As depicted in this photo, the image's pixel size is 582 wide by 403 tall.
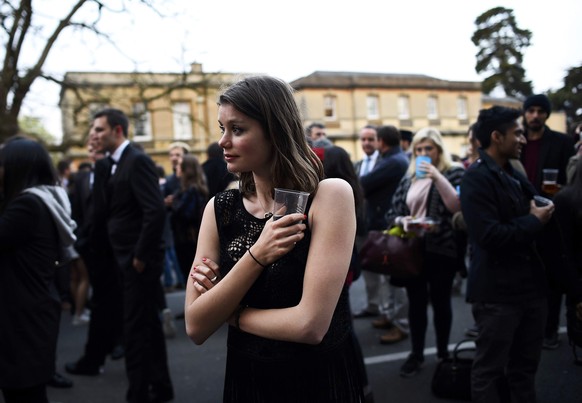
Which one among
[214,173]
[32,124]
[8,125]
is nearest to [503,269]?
[214,173]

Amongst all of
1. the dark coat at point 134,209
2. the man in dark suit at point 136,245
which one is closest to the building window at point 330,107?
the man in dark suit at point 136,245

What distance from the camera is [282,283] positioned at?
1688 mm

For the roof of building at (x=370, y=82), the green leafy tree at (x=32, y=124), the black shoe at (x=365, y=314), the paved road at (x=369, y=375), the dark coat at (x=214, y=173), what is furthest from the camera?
the roof of building at (x=370, y=82)

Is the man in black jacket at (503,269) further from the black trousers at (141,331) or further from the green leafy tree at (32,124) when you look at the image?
the green leafy tree at (32,124)

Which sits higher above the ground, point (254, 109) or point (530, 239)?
point (254, 109)

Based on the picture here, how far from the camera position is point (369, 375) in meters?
4.54

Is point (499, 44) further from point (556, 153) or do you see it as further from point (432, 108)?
point (432, 108)

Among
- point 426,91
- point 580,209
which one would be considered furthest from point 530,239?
point 426,91

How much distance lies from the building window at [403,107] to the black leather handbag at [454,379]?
38150 mm

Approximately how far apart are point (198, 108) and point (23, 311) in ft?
107

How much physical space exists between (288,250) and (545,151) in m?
4.31

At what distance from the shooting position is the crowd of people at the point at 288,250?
1677mm

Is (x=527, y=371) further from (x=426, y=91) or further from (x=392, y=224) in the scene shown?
(x=426, y=91)

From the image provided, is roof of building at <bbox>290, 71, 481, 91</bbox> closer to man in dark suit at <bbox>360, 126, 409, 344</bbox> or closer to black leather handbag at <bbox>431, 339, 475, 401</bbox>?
man in dark suit at <bbox>360, 126, 409, 344</bbox>
